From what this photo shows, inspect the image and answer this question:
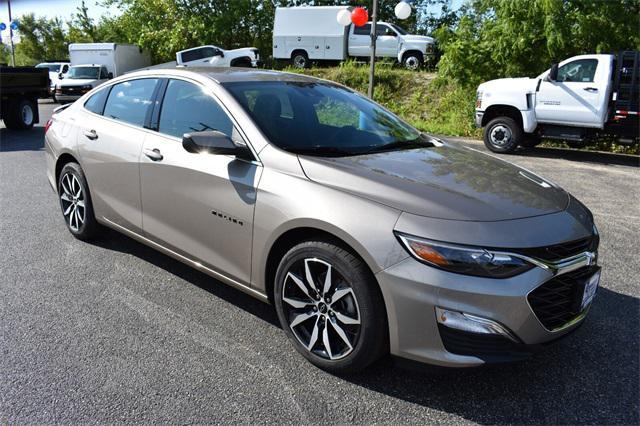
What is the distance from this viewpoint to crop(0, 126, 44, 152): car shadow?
10.6m

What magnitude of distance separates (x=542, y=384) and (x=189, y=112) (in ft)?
9.08

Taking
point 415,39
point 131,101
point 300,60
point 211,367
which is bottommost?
point 211,367

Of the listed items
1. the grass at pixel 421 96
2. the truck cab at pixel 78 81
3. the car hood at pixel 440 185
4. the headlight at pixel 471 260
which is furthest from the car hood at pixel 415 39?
the headlight at pixel 471 260

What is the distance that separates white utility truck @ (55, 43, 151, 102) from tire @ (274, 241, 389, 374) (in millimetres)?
21978

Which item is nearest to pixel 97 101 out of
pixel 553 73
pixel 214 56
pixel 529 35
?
pixel 553 73

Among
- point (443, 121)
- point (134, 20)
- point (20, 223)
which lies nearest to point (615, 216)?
point (20, 223)

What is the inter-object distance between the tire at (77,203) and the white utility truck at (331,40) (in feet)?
58.8

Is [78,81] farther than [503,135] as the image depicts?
Yes

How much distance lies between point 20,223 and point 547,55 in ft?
44.5

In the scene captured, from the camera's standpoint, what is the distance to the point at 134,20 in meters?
33.1

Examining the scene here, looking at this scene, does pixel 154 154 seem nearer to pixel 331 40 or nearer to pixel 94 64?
pixel 331 40

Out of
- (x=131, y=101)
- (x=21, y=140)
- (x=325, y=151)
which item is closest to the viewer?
(x=325, y=151)

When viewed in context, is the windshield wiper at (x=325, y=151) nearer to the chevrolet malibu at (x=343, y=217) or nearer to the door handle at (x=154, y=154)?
the chevrolet malibu at (x=343, y=217)

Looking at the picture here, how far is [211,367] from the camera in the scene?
9.22 feet
